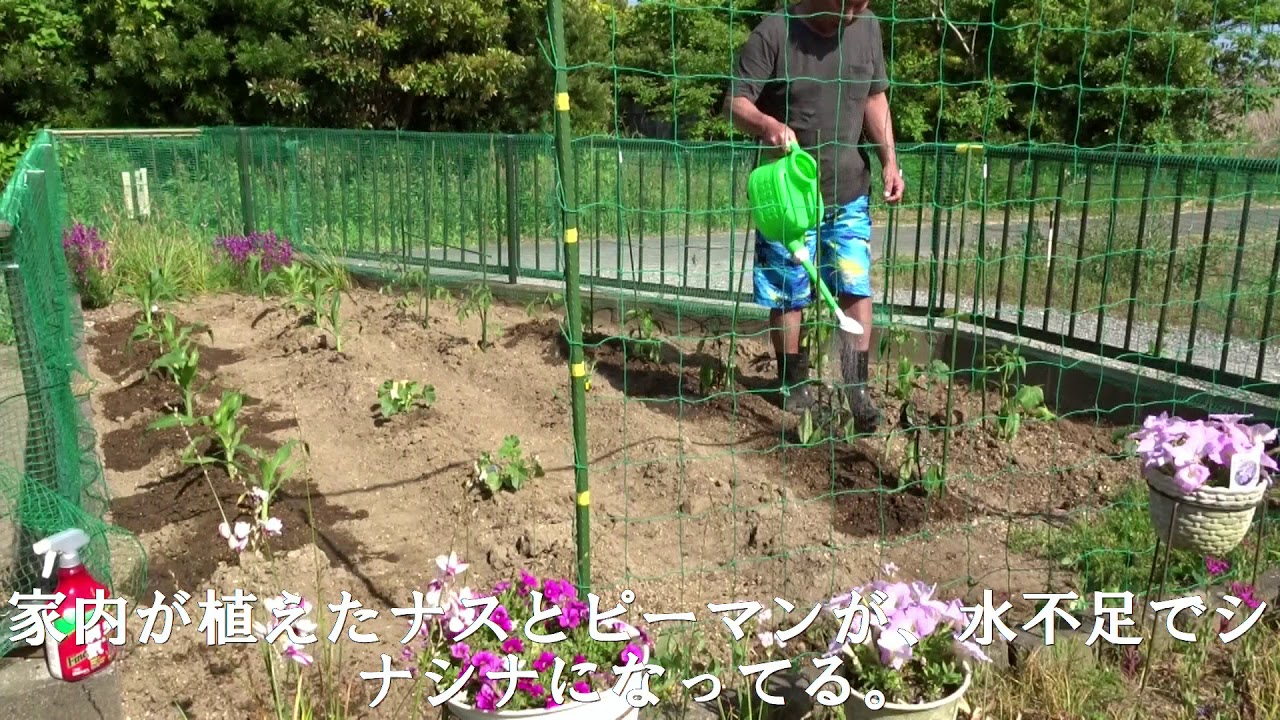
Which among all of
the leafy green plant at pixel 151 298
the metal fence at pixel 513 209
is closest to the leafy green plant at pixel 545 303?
the metal fence at pixel 513 209

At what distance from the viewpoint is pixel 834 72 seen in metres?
4.22

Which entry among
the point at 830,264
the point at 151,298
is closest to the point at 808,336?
the point at 830,264

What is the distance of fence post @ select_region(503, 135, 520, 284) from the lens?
23.8 ft

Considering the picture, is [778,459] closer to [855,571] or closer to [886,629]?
[855,571]

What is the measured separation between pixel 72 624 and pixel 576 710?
1.25 metres

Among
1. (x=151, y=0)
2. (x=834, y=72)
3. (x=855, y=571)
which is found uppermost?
(x=151, y=0)

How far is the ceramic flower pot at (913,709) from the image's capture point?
220 centimetres

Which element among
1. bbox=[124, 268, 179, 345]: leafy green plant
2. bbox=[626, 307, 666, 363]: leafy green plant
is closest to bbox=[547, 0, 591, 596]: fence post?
bbox=[626, 307, 666, 363]: leafy green plant

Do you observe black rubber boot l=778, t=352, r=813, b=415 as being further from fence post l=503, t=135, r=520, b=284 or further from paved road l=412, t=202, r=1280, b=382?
fence post l=503, t=135, r=520, b=284

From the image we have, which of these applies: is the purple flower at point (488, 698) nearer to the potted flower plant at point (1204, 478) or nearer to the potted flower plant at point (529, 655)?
the potted flower plant at point (529, 655)

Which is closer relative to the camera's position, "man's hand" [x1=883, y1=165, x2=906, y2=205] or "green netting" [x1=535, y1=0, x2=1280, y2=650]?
"green netting" [x1=535, y1=0, x2=1280, y2=650]

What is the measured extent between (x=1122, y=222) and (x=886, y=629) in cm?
706

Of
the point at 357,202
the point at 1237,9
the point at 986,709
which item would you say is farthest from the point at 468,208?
the point at 1237,9

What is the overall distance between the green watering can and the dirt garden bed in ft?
2.22
